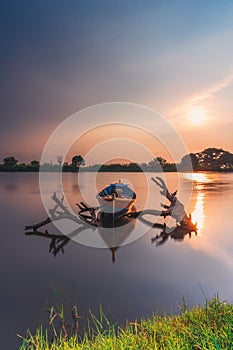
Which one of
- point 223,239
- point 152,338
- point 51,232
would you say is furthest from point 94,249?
point 152,338

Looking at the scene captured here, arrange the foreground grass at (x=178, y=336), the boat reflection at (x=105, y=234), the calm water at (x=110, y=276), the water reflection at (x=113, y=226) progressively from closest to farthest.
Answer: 1. the foreground grass at (x=178, y=336)
2. the calm water at (x=110, y=276)
3. the boat reflection at (x=105, y=234)
4. the water reflection at (x=113, y=226)

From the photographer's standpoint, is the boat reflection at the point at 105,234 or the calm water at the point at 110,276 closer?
Answer: the calm water at the point at 110,276

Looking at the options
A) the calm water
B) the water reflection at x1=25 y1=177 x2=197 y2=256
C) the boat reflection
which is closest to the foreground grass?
the calm water

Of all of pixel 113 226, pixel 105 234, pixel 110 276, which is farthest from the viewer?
pixel 113 226

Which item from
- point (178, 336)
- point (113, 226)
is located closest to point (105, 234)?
point (113, 226)

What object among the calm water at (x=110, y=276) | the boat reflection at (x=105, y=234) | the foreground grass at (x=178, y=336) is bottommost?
the calm water at (x=110, y=276)

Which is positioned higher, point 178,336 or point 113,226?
point 178,336

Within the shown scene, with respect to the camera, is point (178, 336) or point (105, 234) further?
point (105, 234)

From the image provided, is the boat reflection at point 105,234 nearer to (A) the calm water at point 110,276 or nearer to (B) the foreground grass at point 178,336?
(A) the calm water at point 110,276

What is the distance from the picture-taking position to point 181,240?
45.5 ft

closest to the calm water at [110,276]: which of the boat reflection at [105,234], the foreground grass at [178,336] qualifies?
the boat reflection at [105,234]

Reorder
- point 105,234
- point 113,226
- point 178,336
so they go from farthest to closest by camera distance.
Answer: point 113,226
point 105,234
point 178,336

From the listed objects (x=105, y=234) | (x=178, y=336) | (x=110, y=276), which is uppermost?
(x=178, y=336)

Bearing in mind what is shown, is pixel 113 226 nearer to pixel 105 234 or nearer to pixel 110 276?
pixel 105 234
